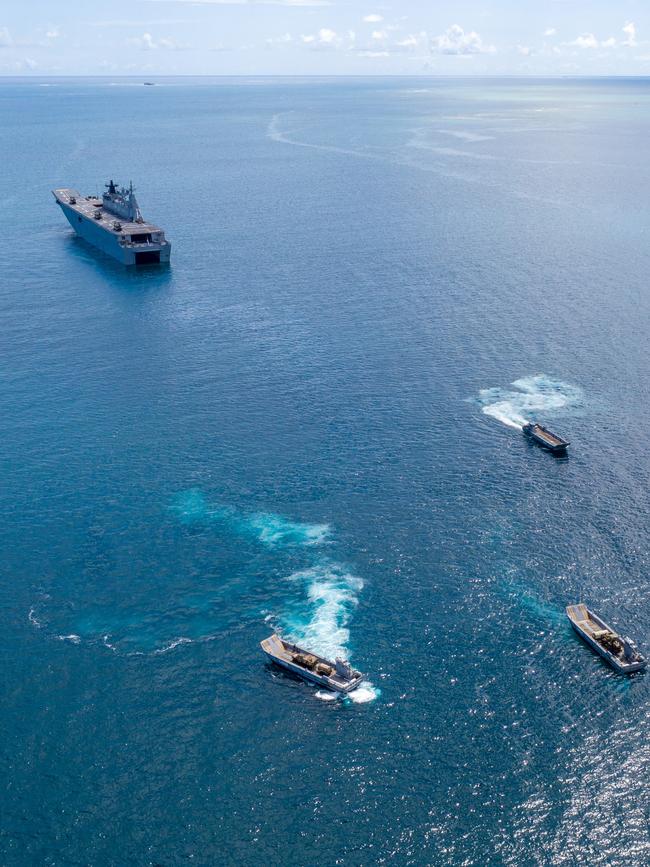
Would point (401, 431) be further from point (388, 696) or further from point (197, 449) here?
point (388, 696)

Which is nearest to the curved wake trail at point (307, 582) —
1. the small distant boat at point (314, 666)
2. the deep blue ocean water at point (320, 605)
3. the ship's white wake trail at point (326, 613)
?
the ship's white wake trail at point (326, 613)

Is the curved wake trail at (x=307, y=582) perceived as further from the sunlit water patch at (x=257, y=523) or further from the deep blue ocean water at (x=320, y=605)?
the deep blue ocean water at (x=320, y=605)

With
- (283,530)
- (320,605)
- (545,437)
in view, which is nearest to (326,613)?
(320,605)

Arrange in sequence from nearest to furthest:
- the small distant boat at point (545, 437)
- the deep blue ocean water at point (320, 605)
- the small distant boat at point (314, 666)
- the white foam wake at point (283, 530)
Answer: the deep blue ocean water at point (320, 605) < the small distant boat at point (314, 666) < the white foam wake at point (283, 530) < the small distant boat at point (545, 437)

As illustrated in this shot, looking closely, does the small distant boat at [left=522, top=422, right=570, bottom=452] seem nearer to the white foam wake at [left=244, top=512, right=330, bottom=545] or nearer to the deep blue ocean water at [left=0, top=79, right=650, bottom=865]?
the deep blue ocean water at [left=0, top=79, right=650, bottom=865]

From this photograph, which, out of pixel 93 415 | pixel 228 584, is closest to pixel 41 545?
pixel 228 584

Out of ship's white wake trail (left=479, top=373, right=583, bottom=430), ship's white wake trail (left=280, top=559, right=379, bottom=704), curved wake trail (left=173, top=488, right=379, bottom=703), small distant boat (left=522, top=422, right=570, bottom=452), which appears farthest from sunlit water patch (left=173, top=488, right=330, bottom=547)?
ship's white wake trail (left=479, top=373, right=583, bottom=430)
